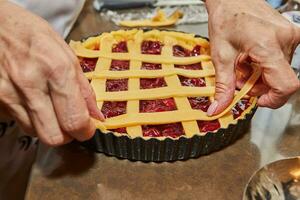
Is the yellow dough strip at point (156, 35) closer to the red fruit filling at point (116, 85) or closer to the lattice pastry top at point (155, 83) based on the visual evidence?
the lattice pastry top at point (155, 83)

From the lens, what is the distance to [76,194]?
0.79 meters

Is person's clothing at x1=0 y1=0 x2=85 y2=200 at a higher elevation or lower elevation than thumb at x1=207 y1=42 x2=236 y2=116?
lower

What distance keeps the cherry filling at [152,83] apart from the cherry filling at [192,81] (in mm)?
43

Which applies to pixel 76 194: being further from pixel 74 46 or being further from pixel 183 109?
pixel 74 46

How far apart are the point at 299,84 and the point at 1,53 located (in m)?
0.52

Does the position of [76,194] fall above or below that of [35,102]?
below

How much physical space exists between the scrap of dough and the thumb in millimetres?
397

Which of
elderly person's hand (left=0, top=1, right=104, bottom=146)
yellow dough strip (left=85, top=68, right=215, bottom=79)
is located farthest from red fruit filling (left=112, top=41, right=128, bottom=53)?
elderly person's hand (left=0, top=1, right=104, bottom=146)

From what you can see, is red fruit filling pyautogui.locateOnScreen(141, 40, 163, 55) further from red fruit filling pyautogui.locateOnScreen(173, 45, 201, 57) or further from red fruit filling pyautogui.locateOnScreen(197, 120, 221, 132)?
red fruit filling pyautogui.locateOnScreen(197, 120, 221, 132)

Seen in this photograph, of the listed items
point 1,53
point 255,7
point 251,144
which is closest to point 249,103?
point 251,144

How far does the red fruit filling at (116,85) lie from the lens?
0.93m

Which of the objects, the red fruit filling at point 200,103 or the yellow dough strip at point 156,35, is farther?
the yellow dough strip at point 156,35

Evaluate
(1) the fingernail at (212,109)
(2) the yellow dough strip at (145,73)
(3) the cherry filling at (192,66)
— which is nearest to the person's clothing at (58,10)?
(2) the yellow dough strip at (145,73)

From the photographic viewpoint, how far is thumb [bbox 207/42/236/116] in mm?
864
